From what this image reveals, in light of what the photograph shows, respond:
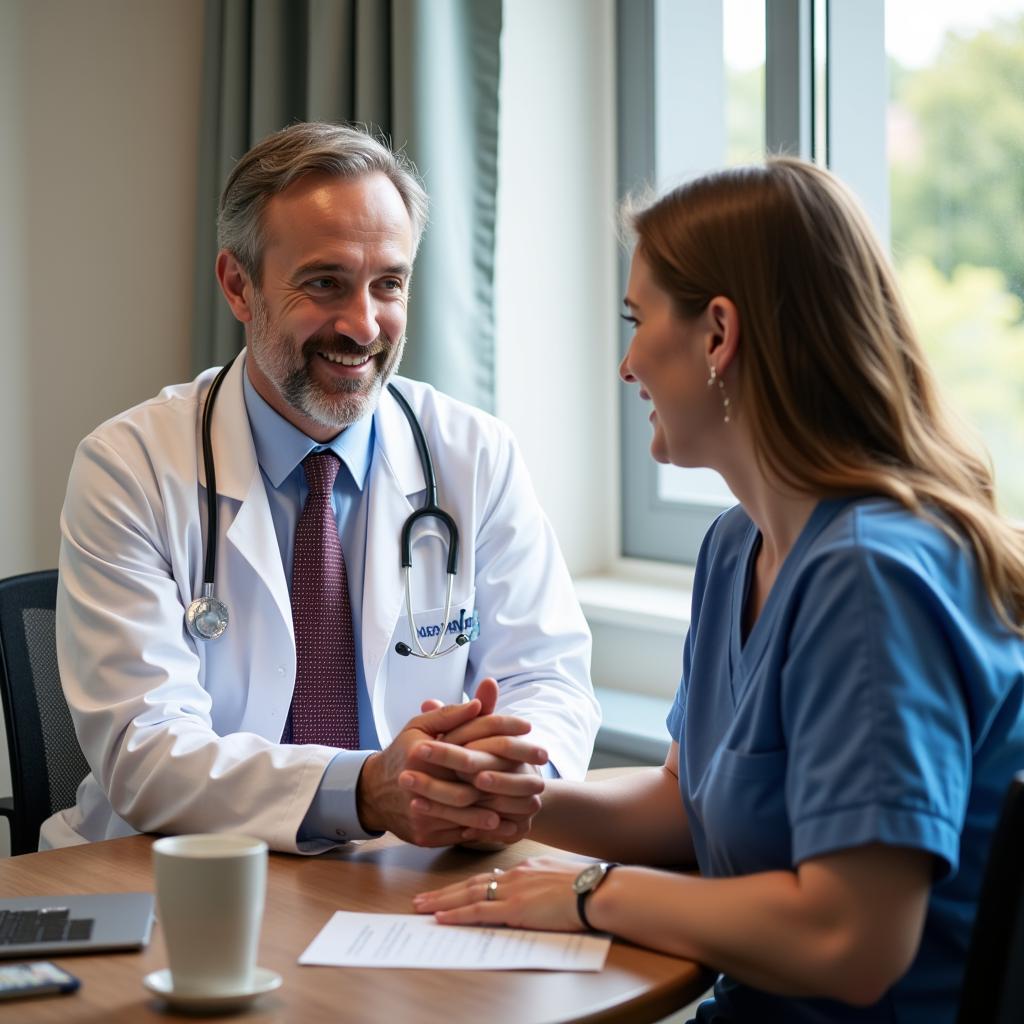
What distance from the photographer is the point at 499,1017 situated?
1.05 meters

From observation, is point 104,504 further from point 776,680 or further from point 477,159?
point 477,159

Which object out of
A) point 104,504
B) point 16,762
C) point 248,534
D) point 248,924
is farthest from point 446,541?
point 248,924

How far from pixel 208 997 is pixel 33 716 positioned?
109cm

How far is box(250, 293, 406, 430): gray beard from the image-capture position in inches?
78.5

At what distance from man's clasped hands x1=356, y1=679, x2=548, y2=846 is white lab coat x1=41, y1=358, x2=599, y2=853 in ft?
0.27

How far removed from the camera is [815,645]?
3.76ft

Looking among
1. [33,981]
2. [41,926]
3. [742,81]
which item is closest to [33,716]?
[41,926]

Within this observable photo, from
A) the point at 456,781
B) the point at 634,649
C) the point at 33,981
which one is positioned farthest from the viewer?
the point at 634,649

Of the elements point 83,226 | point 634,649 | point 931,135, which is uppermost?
point 931,135

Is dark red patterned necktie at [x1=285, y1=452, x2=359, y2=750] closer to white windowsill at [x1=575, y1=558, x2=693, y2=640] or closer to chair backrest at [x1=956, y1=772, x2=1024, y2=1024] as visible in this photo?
white windowsill at [x1=575, y1=558, x2=693, y2=640]

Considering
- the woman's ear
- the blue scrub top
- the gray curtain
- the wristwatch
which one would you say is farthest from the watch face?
the gray curtain

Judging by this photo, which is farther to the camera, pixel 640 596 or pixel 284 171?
pixel 640 596

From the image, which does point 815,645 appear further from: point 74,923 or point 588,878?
point 74,923

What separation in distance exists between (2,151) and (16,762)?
1.38 metres
